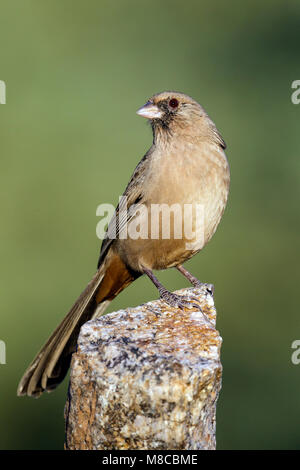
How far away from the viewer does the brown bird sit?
205 inches

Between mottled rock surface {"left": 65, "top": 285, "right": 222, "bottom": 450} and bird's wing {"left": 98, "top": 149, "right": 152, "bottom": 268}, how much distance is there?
220 cm

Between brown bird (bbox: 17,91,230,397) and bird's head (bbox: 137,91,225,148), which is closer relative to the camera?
brown bird (bbox: 17,91,230,397)

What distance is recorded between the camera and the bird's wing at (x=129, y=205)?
18.9ft

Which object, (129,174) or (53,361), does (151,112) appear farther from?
(129,174)

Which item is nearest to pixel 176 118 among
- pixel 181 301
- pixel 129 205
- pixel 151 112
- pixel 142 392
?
pixel 151 112

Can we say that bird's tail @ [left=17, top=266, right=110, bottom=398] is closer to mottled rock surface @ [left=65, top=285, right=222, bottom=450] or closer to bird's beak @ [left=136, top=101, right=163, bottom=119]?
mottled rock surface @ [left=65, top=285, right=222, bottom=450]

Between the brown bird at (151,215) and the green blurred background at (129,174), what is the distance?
2.81 meters

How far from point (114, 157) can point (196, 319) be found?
284 inches

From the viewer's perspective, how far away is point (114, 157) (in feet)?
36.3

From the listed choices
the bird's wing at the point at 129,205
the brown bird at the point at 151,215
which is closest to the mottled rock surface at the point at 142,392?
the brown bird at the point at 151,215

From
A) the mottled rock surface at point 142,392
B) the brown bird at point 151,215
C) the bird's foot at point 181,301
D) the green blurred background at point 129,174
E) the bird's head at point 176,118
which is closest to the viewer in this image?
the mottled rock surface at point 142,392

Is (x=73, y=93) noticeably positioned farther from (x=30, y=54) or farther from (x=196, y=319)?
(x=196, y=319)

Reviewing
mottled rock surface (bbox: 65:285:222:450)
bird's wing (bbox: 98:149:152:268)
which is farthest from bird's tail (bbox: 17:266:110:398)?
mottled rock surface (bbox: 65:285:222:450)

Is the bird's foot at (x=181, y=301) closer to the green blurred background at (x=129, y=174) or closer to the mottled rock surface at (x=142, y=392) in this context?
the mottled rock surface at (x=142, y=392)
